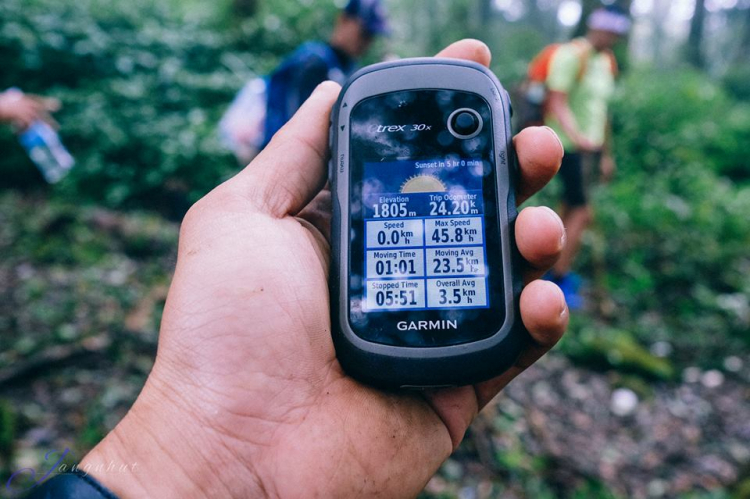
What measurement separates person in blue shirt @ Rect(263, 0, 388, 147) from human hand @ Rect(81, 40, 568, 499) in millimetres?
1305

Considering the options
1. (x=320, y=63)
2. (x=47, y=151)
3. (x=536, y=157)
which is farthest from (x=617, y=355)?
(x=47, y=151)

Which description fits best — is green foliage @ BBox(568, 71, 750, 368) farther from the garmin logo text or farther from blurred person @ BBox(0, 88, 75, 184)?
blurred person @ BBox(0, 88, 75, 184)

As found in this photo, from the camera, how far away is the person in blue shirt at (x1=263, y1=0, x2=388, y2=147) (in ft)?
10.0

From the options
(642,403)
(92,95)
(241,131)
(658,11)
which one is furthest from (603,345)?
(658,11)

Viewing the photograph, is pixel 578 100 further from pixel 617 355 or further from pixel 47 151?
pixel 47 151

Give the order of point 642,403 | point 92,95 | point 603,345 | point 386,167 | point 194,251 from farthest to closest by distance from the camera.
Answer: point 92,95, point 603,345, point 642,403, point 386,167, point 194,251

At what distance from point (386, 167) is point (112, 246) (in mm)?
3913

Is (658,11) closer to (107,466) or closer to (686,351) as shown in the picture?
(686,351)

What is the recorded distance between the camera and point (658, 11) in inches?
1636

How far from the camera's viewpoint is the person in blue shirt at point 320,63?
3053 mm

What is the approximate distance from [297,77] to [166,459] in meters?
2.26

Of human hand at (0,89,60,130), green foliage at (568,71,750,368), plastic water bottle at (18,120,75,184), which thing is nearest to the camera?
human hand at (0,89,60,130)

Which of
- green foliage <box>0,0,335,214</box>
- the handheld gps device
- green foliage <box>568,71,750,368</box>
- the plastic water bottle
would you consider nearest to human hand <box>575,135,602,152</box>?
green foliage <box>568,71,750,368</box>

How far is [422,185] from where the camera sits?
1.88 meters
